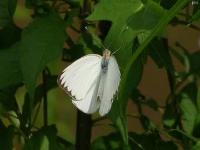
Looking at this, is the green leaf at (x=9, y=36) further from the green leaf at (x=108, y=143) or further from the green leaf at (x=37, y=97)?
the green leaf at (x=108, y=143)

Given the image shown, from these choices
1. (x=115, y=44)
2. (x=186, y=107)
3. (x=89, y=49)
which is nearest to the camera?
(x=115, y=44)

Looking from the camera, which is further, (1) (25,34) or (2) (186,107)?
(2) (186,107)

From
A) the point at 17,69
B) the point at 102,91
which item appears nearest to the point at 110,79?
the point at 102,91

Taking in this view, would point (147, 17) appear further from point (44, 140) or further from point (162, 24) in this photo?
point (44, 140)

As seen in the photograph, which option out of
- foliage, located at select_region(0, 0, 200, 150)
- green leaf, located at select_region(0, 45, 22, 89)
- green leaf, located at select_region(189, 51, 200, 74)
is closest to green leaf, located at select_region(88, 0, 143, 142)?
foliage, located at select_region(0, 0, 200, 150)

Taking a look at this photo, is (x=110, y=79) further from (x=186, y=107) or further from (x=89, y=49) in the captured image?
(x=186, y=107)

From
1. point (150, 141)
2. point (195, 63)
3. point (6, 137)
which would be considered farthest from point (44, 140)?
point (195, 63)
